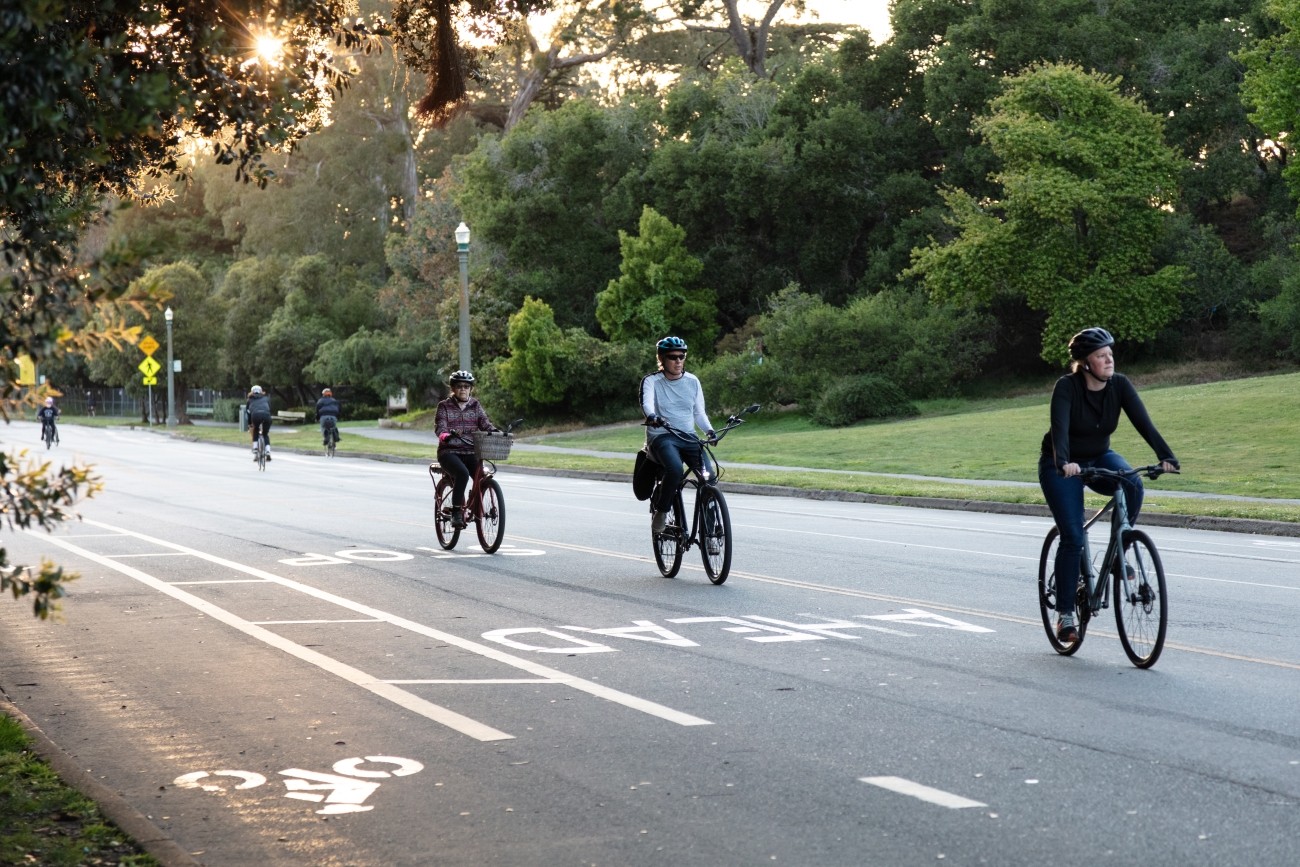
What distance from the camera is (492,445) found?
15.8m

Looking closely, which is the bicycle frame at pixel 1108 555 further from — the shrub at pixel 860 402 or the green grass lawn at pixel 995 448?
the shrub at pixel 860 402

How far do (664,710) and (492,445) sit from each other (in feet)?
26.1

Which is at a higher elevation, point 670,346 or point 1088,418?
point 670,346

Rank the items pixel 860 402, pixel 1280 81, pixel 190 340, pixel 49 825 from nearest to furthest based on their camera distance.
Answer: pixel 49 825 → pixel 860 402 → pixel 1280 81 → pixel 190 340

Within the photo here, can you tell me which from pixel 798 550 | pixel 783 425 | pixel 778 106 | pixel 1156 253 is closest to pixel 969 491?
pixel 798 550

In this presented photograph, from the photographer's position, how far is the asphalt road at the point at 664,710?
590cm

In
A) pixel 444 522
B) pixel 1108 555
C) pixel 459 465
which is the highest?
pixel 459 465

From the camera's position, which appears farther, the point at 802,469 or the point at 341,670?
the point at 802,469

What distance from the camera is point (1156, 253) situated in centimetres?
5488

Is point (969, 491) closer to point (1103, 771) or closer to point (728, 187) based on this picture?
point (1103, 771)

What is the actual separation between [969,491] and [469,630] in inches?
596

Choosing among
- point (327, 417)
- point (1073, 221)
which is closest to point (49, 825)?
point (327, 417)

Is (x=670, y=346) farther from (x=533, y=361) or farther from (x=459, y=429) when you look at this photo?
(x=533, y=361)

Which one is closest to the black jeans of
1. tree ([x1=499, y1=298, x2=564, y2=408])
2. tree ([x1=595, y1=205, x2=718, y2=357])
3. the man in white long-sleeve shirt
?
the man in white long-sleeve shirt
